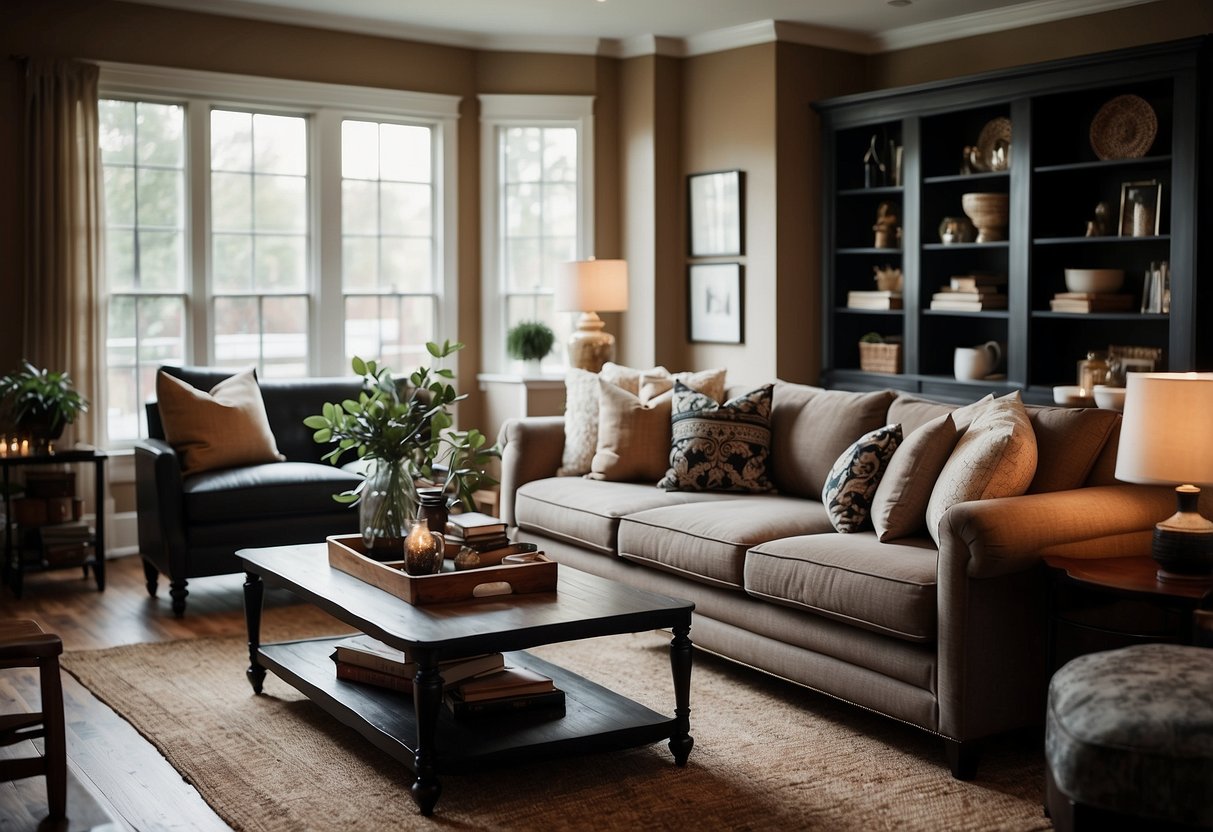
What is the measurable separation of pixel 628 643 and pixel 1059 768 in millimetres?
2331

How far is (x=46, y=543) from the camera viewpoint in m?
5.67

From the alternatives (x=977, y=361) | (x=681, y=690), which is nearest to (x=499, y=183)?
(x=977, y=361)

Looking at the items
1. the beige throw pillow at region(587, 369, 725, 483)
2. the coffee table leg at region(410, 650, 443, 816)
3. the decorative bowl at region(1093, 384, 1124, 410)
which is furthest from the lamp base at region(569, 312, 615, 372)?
the coffee table leg at region(410, 650, 443, 816)

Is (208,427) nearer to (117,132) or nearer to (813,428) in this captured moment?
(117,132)

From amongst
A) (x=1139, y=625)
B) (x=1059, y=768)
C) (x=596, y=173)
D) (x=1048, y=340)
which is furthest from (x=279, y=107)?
(x=1059, y=768)

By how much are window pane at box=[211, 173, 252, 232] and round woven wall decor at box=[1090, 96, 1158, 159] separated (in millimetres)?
4229

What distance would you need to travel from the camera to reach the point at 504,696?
3455mm

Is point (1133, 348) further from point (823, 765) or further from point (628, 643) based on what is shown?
point (823, 765)

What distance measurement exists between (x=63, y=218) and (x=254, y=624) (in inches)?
113

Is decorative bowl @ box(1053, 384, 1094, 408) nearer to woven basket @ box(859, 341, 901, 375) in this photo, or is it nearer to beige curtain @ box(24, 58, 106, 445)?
woven basket @ box(859, 341, 901, 375)

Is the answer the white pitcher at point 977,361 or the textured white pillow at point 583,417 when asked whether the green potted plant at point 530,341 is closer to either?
the textured white pillow at point 583,417

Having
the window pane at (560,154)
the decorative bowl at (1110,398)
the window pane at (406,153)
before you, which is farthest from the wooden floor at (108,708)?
the decorative bowl at (1110,398)

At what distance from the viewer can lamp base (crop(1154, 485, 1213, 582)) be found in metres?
3.23

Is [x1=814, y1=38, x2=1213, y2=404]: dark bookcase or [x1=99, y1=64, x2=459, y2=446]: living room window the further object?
[x1=99, y1=64, x2=459, y2=446]: living room window
